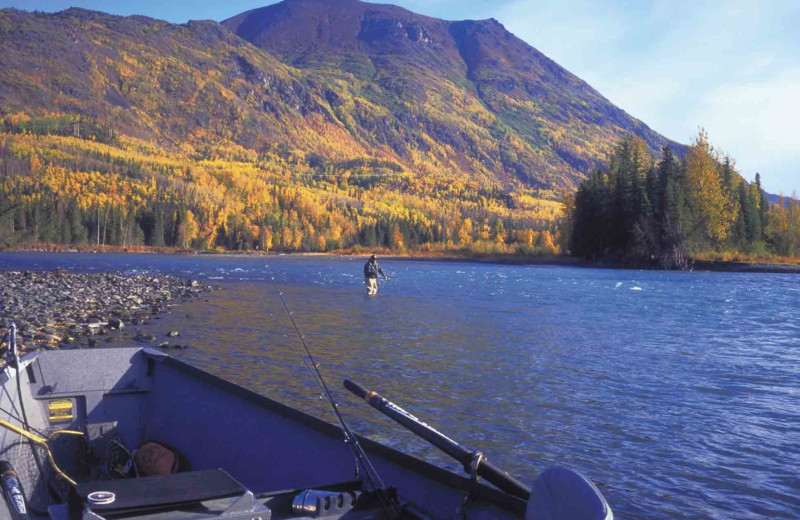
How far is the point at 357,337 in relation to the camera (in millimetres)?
19391

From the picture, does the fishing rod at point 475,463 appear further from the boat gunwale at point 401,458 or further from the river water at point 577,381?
the river water at point 577,381

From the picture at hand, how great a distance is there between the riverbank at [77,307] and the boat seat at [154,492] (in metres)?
12.2

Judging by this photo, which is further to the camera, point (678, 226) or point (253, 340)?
point (678, 226)

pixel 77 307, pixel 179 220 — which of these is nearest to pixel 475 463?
pixel 77 307

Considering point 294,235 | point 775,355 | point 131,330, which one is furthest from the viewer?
point 294,235

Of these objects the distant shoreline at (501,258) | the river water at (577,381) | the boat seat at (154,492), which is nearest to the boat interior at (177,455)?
the boat seat at (154,492)

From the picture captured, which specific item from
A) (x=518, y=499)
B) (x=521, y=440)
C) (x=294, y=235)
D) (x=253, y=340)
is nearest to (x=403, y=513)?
(x=518, y=499)

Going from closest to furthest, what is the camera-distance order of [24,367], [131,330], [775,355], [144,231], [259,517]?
[259,517], [24,367], [775,355], [131,330], [144,231]

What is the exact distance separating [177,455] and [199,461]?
0.90 feet

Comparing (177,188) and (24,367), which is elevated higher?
(177,188)

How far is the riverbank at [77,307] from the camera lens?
16.3 metres

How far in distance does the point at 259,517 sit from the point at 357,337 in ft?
52.7

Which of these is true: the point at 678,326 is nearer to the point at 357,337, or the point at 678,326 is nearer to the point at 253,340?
the point at 357,337

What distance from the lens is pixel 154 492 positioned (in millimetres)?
3430
